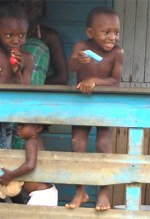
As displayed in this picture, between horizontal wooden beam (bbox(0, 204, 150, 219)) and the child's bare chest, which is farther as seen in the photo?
the child's bare chest

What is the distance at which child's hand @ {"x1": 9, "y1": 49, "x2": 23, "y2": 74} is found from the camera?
143 inches

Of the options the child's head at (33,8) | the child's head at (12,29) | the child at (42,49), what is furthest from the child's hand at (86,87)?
the child's head at (33,8)

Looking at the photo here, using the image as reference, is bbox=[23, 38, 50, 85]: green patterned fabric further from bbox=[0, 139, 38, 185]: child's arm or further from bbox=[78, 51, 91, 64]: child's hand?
bbox=[78, 51, 91, 64]: child's hand

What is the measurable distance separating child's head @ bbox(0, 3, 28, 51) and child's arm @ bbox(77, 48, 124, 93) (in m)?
0.61

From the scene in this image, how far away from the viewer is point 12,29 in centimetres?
384

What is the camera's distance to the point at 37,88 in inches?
138

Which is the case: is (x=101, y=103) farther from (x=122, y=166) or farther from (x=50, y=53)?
(x=50, y=53)

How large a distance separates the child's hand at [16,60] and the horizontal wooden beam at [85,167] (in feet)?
1.83

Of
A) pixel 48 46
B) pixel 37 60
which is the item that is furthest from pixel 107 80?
pixel 48 46

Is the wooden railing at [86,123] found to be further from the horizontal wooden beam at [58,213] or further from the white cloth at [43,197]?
the white cloth at [43,197]

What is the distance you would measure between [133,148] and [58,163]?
495 millimetres

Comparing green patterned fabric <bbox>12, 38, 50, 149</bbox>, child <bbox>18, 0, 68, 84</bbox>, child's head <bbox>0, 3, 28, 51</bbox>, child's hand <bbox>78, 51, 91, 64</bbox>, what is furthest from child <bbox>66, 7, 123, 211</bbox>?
child <bbox>18, 0, 68, 84</bbox>

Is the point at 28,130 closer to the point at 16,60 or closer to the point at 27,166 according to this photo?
the point at 27,166

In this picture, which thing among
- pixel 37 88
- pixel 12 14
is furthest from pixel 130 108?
pixel 12 14
